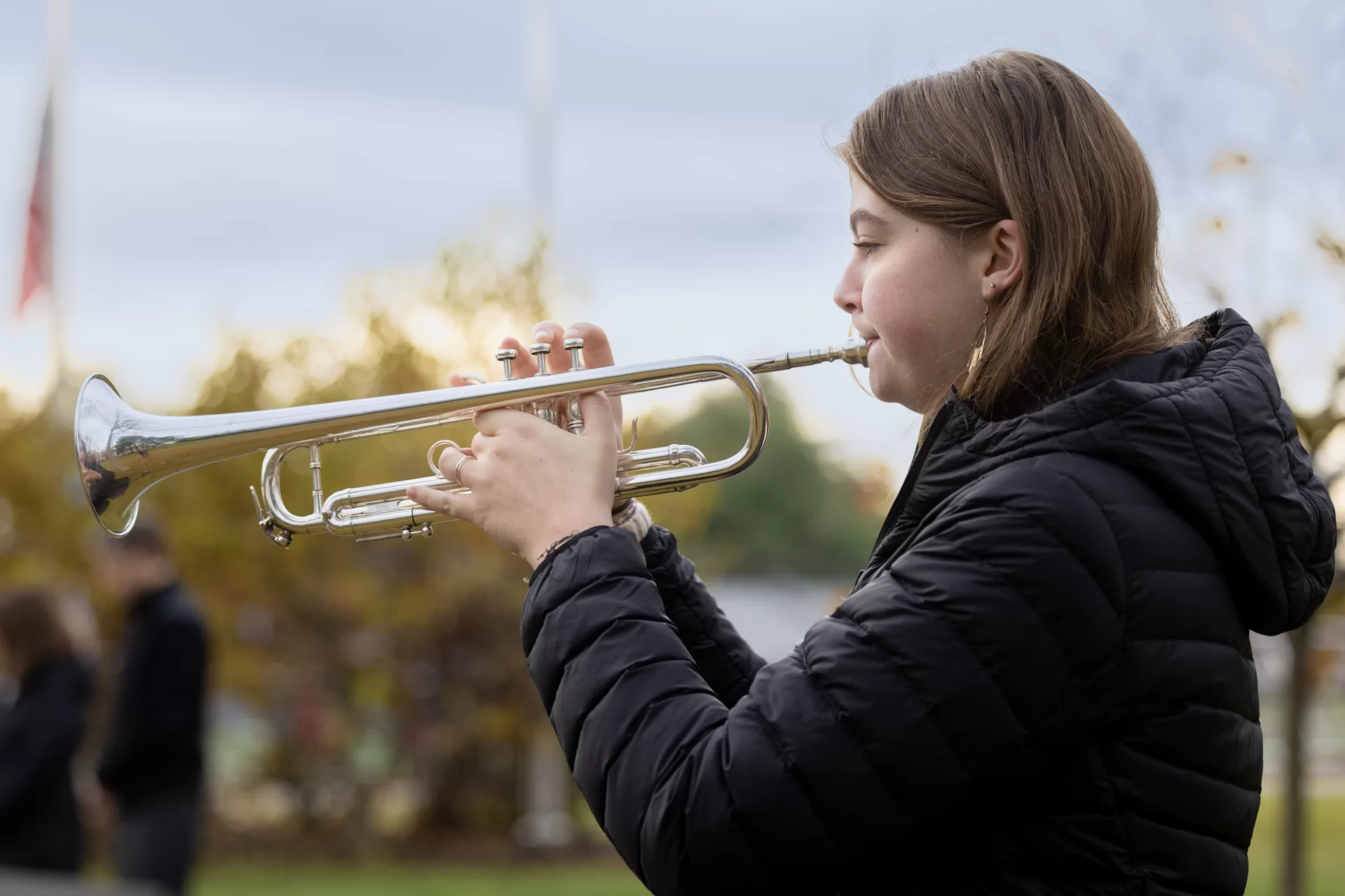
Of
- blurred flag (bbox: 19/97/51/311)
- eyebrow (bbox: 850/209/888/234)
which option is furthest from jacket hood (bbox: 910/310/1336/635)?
blurred flag (bbox: 19/97/51/311)

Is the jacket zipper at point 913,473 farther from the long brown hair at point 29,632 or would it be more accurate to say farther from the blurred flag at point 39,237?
the blurred flag at point 39,237

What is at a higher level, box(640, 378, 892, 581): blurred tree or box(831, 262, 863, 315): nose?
box(831, 262, 863, 315): nose

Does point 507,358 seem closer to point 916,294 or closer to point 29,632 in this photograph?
point 916,294

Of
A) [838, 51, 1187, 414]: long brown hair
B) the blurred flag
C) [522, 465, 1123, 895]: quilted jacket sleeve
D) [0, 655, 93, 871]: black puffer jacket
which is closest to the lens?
[522, 465, 1123, 895]: quilted jacket sleeve

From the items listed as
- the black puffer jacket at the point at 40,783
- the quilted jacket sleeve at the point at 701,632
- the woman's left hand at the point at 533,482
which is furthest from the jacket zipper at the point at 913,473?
the black puffer jacket at the point at 40,783

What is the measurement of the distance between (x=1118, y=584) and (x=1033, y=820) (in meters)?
0.27

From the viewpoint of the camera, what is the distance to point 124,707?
5.36m

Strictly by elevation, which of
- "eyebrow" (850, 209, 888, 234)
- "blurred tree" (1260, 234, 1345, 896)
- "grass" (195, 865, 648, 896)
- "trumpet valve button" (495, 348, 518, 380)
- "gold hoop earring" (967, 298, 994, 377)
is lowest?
"grass" (195, 865, 648, 896)

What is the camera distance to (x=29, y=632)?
217 inches

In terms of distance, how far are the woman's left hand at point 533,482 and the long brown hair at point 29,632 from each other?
170 inches

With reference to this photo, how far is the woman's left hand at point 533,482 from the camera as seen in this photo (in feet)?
5.60

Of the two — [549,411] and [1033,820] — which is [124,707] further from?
[1033,820]

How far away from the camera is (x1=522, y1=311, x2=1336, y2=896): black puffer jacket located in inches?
54.1

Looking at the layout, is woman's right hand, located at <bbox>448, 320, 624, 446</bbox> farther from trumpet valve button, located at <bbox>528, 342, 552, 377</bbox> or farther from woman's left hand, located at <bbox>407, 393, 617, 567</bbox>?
woman's left hand, located at <bbox>407, 393, 617, 567</bbox>
